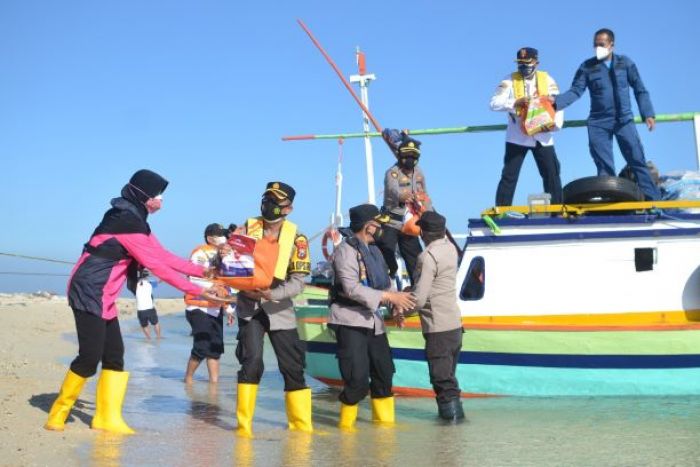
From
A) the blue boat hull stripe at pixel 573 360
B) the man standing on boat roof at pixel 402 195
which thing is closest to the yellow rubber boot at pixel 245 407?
the blue boat hull stripe at pixel 573 360

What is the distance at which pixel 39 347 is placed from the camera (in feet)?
47.6

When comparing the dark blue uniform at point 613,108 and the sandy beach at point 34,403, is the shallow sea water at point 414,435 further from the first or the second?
the dark blue uniform at point 613,108

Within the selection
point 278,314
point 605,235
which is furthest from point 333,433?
point 605,235

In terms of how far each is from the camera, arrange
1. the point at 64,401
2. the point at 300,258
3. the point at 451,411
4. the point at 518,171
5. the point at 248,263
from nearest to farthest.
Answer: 1. the point at 64,401
2. the point at 248,263
3. the point at 300,258
4. the point at 451,411
5. the point at 518,171

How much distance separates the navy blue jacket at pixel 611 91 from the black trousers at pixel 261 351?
15.9 ft

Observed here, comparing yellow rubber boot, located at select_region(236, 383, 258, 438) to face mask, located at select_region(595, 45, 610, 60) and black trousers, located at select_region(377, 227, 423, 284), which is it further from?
face mask, located at select_region(595, 45, 610, 60)

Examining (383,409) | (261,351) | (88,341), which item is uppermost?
(88,341)

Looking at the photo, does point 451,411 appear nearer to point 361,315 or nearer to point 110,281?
point 361,315

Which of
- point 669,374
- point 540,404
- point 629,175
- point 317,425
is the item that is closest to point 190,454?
point 317,425

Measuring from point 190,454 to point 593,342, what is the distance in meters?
4.45

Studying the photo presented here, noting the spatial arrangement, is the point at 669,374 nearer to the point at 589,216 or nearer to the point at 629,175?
the point at 589,216

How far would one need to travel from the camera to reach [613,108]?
1002 centimetres

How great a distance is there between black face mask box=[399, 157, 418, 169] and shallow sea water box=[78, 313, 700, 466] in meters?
2.46

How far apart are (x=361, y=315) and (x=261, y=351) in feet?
→ 2.90
